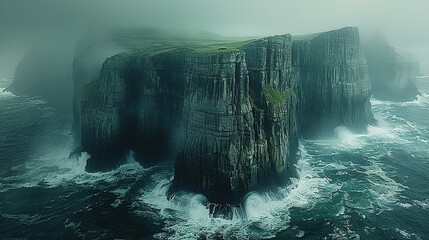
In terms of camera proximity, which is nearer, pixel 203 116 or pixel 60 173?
pixel 203 116

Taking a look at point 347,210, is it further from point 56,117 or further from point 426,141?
point 56,117

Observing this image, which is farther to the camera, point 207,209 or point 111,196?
point 111,196

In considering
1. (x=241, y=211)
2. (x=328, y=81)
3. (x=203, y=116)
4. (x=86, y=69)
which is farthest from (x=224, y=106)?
(x=86, y=69)

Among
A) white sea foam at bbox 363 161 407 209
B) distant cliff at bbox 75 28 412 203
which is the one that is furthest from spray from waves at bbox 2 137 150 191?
white sea foam at bbox 363 161 407 209

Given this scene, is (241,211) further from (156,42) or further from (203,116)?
(156,42)

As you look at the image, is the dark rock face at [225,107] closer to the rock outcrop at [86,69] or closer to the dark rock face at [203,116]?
the dark rock face at [203,116]

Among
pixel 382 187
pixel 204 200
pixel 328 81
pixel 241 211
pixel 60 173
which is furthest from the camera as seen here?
pixel 328 81

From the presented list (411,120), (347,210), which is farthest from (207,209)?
(411,120)
